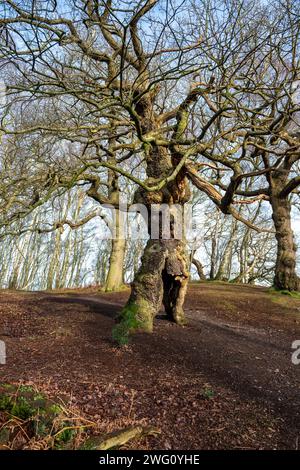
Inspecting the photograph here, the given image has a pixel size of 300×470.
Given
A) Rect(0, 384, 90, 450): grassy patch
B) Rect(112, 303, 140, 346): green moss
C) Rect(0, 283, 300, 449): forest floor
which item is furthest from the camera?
Rect(112, 303, 140, 346): green moss

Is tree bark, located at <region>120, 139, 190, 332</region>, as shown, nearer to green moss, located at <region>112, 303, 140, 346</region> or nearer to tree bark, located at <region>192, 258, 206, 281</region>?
green moss, located at <region>112, 303, 140, 346</region>

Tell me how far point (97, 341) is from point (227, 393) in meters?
2.49

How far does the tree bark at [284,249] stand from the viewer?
13.4 m

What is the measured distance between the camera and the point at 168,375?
459cm

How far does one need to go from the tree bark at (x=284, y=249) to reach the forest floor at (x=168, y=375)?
5.61 m

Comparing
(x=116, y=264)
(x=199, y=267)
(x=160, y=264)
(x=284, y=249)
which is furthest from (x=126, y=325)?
(x=199, y=267)

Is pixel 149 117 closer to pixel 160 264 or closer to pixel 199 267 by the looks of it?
pixel 160 264

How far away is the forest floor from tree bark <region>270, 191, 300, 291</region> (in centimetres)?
561

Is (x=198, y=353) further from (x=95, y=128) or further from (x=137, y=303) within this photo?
(x=95, y=128)

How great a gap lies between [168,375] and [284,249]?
10303 millimetres

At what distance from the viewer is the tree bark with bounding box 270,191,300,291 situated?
13.4 meters

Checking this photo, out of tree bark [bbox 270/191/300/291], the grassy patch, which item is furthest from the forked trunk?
tree bark [bbox 270/191/300/291]

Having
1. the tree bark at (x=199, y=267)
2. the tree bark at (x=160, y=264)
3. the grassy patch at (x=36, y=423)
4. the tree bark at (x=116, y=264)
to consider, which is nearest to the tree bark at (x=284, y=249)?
the tree bark at (x=116, y=264)

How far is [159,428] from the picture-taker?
3.14m
